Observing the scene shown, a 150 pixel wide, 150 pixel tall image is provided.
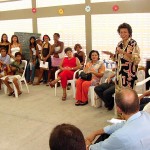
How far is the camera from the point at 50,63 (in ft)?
20.9

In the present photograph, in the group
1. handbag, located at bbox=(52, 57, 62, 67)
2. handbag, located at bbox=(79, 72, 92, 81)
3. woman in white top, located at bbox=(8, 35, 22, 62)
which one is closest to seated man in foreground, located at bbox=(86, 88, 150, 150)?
handbag, located at bbox=(79, 72, 92, 81)

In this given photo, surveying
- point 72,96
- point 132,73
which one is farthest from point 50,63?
point 132,73

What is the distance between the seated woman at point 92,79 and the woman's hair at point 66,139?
11.3ft

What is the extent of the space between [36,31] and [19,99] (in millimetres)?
2589

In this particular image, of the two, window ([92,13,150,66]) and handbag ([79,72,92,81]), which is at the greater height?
window ([92,13,150,66])

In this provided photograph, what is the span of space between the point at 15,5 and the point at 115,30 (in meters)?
3.13

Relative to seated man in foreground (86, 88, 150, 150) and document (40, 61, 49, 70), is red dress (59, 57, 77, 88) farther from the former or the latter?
seated man in foreground (86, 88, 150, 150)

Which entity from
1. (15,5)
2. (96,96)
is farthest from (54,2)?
(96,96)

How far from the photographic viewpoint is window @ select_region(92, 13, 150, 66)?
560cm

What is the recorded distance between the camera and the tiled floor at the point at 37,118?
3.42 metres

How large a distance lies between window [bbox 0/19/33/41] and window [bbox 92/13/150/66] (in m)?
2.06

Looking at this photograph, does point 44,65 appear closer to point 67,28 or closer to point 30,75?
point 30,75

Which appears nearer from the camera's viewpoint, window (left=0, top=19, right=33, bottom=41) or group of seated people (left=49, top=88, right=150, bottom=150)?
group of seated people (left=49, top=88, right=150, bottom=150)

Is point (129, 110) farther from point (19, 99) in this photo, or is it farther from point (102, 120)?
point (19, 99)
